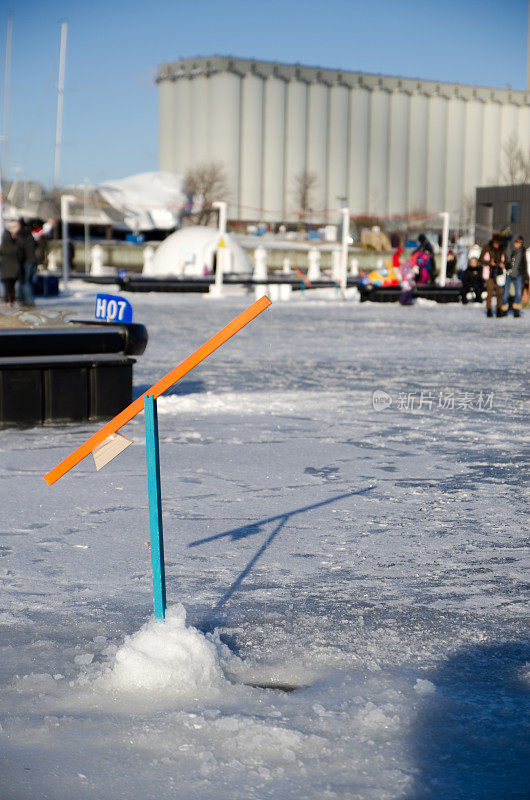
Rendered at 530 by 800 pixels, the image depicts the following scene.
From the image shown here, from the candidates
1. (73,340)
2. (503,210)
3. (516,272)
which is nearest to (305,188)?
(503,210)

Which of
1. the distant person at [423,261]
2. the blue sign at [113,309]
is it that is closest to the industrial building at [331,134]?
the distant person at [423,261]

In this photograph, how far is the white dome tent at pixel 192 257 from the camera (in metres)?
42.9

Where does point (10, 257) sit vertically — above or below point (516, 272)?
above

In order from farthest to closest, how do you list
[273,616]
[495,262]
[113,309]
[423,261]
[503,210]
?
[503,210] < [423,261] < [495,262] < [113,309] < [273,616]

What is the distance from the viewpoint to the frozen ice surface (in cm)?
227

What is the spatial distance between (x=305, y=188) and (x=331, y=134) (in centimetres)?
1365

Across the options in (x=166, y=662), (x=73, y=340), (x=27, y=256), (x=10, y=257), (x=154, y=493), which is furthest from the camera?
(x=27, y=256)

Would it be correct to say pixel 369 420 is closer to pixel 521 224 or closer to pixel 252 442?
pixel 252 442

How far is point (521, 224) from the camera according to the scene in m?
59.5

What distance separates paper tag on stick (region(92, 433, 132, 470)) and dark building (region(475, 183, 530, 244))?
56.7 meters

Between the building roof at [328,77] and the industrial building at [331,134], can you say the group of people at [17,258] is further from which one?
the building roof at [328,77]

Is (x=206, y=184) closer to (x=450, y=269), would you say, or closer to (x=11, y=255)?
(x=450, y=269)

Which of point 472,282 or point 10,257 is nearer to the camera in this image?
point 10,257

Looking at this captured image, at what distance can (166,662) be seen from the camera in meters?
2.71
